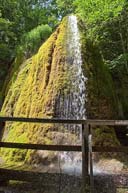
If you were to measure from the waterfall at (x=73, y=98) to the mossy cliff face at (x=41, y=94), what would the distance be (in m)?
0.16

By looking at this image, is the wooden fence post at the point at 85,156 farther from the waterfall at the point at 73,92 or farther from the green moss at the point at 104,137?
the waterfall at the point at 73,92

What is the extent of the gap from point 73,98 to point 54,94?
525 mm

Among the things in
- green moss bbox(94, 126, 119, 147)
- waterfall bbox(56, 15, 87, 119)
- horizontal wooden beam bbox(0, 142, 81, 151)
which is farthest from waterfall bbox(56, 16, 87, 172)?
horizontal wooden beam bbox(0, 142, 81, 151)

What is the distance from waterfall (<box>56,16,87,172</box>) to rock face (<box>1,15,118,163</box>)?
0.09 feet

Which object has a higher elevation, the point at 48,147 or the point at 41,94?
the point at 41,94

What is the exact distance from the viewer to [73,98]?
901cm

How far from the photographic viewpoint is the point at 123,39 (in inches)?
631

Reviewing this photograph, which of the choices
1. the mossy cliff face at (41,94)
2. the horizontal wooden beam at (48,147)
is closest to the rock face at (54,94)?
the mossy cliff face at (41,94)

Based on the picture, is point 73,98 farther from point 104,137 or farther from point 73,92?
point 104,137

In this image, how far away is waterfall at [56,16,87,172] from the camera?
7.92 meters

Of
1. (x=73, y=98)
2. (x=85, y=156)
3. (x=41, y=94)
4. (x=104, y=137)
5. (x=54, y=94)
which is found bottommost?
(x=85, y=156)

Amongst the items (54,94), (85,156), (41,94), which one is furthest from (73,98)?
(85,156)

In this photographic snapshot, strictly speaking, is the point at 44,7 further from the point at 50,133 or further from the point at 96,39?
the point at 50,133

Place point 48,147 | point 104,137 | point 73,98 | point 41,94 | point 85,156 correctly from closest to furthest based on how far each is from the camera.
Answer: point 85,156, point 48,147, point 104,137, point 73,98, point 41,94
